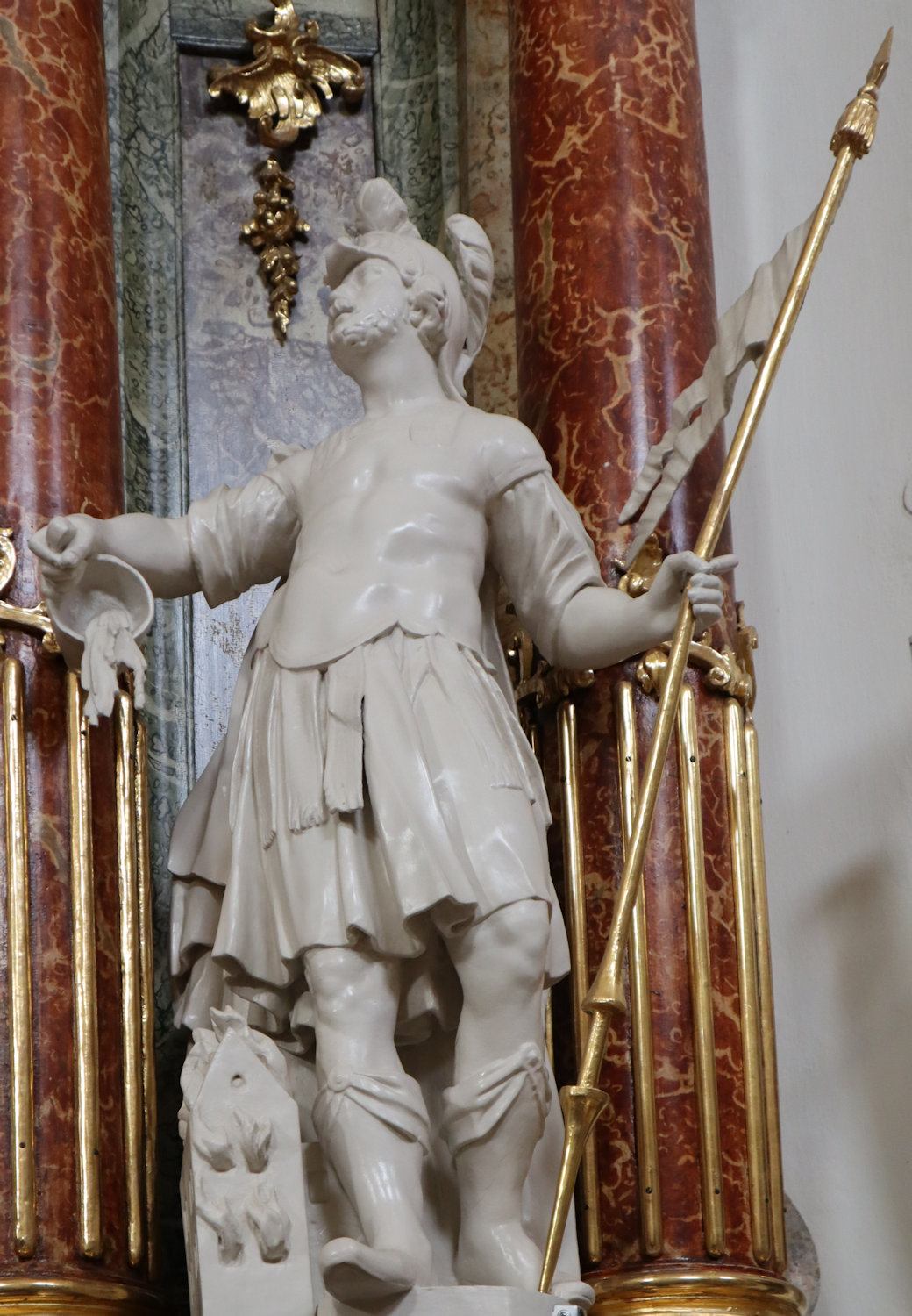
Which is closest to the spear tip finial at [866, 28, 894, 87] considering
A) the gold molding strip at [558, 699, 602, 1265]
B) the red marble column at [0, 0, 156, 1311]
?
the gold molding strip at [558, 699, 602, 1265]

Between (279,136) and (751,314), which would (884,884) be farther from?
(279,136)

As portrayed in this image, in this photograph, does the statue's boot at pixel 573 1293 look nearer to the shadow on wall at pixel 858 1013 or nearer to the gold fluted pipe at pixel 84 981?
the gold fluted pipe at pixel 84 981

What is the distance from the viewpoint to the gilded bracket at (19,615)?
3891mm

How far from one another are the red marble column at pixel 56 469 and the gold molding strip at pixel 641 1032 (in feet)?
2.87

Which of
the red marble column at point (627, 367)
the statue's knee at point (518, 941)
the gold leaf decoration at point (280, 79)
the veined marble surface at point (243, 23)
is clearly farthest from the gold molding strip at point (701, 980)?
the veined marble surface at point (243, 23)

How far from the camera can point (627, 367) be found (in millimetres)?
4246

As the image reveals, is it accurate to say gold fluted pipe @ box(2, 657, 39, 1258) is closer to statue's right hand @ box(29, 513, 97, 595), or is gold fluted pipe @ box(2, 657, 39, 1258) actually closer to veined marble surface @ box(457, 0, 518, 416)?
statue's right hand @ box(29, 513, 97, 595)

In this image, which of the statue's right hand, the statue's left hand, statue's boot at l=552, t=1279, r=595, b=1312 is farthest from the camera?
the statue's right hand

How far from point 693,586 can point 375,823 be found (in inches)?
23.7

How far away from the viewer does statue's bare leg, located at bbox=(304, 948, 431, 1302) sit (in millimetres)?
2953

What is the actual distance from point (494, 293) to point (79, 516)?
5.43 feet

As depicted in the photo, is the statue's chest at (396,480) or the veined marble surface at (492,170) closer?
the statue's chest at (396,480)

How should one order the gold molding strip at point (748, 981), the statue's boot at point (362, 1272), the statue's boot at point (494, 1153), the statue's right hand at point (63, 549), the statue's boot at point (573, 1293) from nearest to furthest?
the statue's boot at point (362, 1272), the statue's boot at point (573, 1293), the statue's boot at point (494, 1153), the statue's right hand at point (63, 549), the gold molding strip at point (748, 981)

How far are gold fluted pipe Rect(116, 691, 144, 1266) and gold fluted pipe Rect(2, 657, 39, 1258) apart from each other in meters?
0.19
